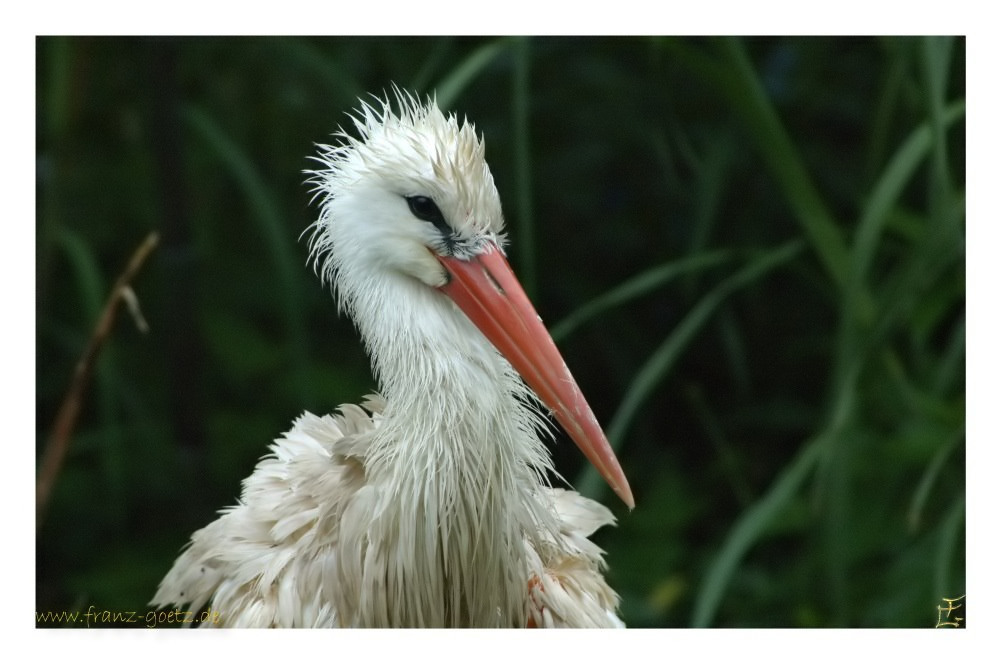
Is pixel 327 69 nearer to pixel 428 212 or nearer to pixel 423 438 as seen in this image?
pixel 428 212

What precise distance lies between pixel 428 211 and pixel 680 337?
886 millimetres

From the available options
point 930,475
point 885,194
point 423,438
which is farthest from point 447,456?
point 885,194

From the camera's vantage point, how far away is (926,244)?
6.83 feet

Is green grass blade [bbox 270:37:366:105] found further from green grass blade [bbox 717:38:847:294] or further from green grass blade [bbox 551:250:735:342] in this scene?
green grass blade [bbox 717:38:847:294]

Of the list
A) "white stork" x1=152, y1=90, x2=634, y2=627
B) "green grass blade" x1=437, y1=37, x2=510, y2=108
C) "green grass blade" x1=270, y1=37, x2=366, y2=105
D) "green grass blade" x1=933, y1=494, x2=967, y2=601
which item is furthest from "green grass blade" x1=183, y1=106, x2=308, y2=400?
"green grass blade" x1=933, y1=494, x2=967, y2=601


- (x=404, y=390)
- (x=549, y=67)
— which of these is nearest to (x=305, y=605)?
(x=404, y=390)

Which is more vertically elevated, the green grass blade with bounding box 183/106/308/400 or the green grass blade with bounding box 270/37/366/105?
the green grass blade with bounding box 270/37/366/105

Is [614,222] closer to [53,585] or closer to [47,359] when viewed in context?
[47,359]

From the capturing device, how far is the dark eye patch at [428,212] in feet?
4.85

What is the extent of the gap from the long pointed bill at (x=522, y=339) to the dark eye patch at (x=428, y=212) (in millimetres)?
42

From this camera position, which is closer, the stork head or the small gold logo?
the stork head

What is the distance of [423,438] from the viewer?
1496 mm

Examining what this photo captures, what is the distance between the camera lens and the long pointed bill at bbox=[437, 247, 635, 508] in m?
1.49

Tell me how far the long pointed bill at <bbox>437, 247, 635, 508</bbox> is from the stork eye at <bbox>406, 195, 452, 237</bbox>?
1.8 inches
